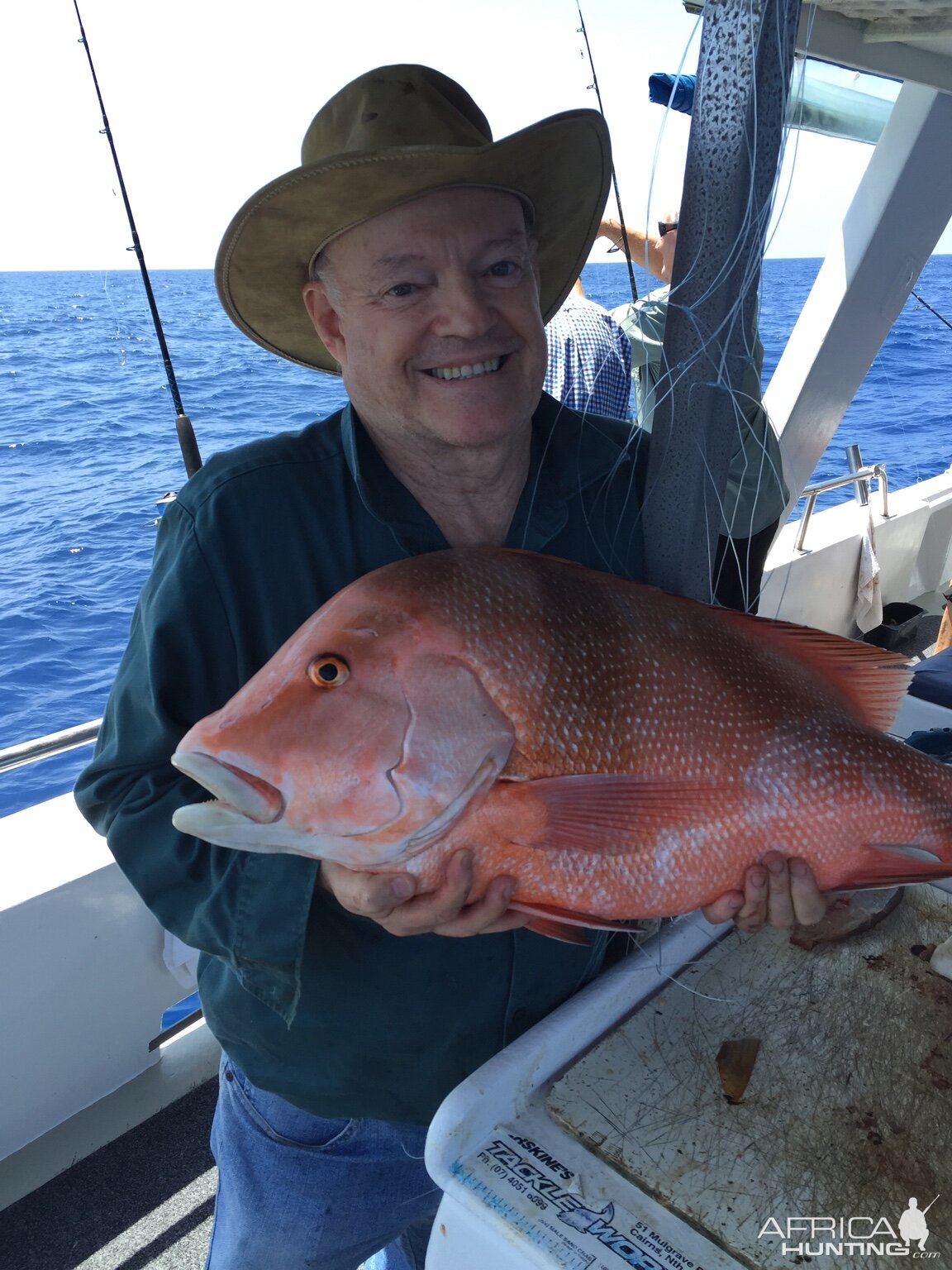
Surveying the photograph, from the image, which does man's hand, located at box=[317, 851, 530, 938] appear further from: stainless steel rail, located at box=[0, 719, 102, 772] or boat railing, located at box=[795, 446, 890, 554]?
boat railing, located at box=[795, 446, 890, 554]

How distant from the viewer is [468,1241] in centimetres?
108

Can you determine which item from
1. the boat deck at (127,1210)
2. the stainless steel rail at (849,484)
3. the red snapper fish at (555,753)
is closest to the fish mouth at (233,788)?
the red snapper fish at (555,753)

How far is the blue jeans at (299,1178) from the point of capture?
62.6 inches

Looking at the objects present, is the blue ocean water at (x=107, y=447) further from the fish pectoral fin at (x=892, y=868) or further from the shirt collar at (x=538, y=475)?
the fish pectoral fin at (x=892, y=868)

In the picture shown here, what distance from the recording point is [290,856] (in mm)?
1199

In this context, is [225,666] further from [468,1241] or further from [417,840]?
[468,1241]

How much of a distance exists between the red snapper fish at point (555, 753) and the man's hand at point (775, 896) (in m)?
0.02

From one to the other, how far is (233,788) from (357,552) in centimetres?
57

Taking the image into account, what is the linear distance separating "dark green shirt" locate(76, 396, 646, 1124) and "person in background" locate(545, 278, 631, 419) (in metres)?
1.83

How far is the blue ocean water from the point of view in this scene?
8047 mm

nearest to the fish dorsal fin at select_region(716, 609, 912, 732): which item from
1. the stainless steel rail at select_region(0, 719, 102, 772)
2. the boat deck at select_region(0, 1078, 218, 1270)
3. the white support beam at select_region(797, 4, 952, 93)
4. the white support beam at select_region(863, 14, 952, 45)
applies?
the white support beam at select_region(797, 4, 952, 93)

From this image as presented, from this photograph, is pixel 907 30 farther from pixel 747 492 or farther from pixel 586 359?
pixel 747 492
